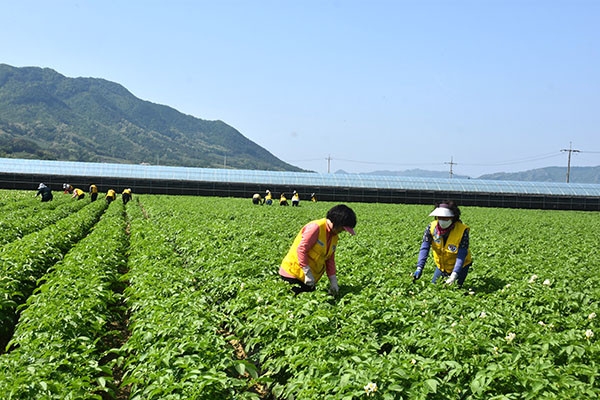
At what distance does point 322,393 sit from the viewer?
150 inches

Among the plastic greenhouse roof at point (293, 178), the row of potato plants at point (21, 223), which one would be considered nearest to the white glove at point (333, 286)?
the row of potato plants at point (21, 223)

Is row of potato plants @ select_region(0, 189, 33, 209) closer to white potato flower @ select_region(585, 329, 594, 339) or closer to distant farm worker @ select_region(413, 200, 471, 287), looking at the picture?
distant farm worker @ select_region(413, 200, 471, 287)

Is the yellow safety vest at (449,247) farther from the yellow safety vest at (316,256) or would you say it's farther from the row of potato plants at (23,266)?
the row of potato plants at (23,266)

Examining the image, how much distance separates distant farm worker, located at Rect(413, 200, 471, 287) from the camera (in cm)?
673

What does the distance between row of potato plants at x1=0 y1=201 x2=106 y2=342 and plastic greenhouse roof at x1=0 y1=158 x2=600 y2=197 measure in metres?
39.8

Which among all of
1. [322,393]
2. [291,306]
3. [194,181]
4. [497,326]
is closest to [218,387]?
[322,393]

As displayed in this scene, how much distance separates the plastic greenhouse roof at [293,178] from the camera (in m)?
50.1

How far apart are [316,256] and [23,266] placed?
5.69 m

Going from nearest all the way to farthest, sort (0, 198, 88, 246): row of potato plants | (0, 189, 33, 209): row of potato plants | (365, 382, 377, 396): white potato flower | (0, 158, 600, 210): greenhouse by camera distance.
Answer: (365, 382, 377, 396): white potato flower < (0, 198, 88, 246): row of potato plants < (0, 189, 33, 209): row of potato plants < (0, 158, 600, 210): greenhouse

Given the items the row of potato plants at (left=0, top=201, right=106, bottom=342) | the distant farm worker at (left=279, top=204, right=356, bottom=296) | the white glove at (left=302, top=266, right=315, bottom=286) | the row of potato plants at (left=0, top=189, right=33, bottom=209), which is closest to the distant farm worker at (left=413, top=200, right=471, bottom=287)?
the distant farm worker at (left=279, top=204, right=356, bottom=296)

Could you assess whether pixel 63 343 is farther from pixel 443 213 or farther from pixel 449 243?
pixel 449 243

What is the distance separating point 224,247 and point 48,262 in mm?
3825

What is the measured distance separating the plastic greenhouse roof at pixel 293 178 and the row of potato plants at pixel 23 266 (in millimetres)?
39782

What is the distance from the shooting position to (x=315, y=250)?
607cm
